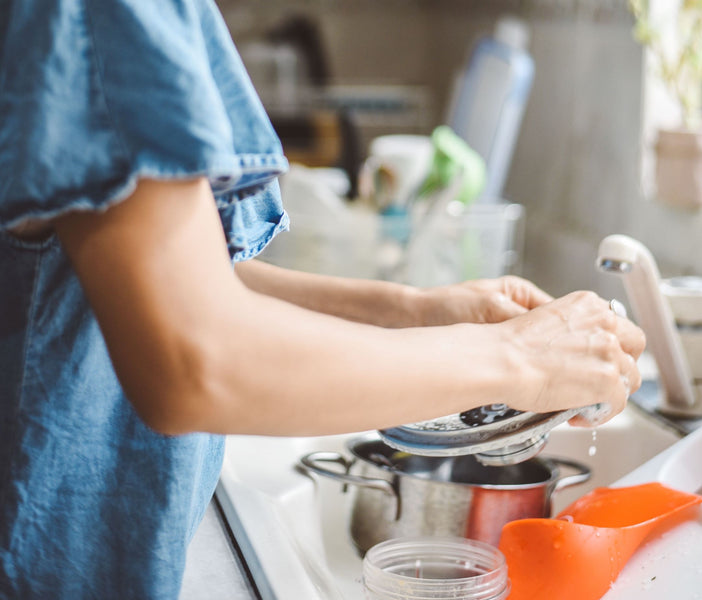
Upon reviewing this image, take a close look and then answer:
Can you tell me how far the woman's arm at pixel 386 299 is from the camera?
26.4 inches

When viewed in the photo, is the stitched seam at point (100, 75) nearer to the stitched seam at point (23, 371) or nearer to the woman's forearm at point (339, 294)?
the stitched seam at point (23, 371)

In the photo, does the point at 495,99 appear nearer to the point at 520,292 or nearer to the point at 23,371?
the point at 520,292

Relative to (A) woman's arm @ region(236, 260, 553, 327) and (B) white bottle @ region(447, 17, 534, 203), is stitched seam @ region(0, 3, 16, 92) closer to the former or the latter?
(A) woman's arm @ region(236, 260, 553, 327)

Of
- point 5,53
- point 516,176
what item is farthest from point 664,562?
point 516,176

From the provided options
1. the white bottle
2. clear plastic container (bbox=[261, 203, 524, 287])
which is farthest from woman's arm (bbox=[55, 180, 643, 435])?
the white bottle

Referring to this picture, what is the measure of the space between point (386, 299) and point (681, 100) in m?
0.70

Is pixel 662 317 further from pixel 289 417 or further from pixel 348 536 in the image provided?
pixel 289 417

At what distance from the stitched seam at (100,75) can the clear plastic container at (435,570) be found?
0.36m

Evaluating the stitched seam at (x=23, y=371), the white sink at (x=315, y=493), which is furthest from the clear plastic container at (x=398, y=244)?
the stitched seam at (x=23, y=371)

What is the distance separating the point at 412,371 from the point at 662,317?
0.49 metres

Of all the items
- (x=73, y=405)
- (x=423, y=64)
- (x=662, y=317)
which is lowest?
(x=423, y=64)

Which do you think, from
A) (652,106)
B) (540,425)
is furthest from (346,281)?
(652,106)

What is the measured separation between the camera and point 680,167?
115 centimetres

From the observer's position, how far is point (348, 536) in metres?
0.82
